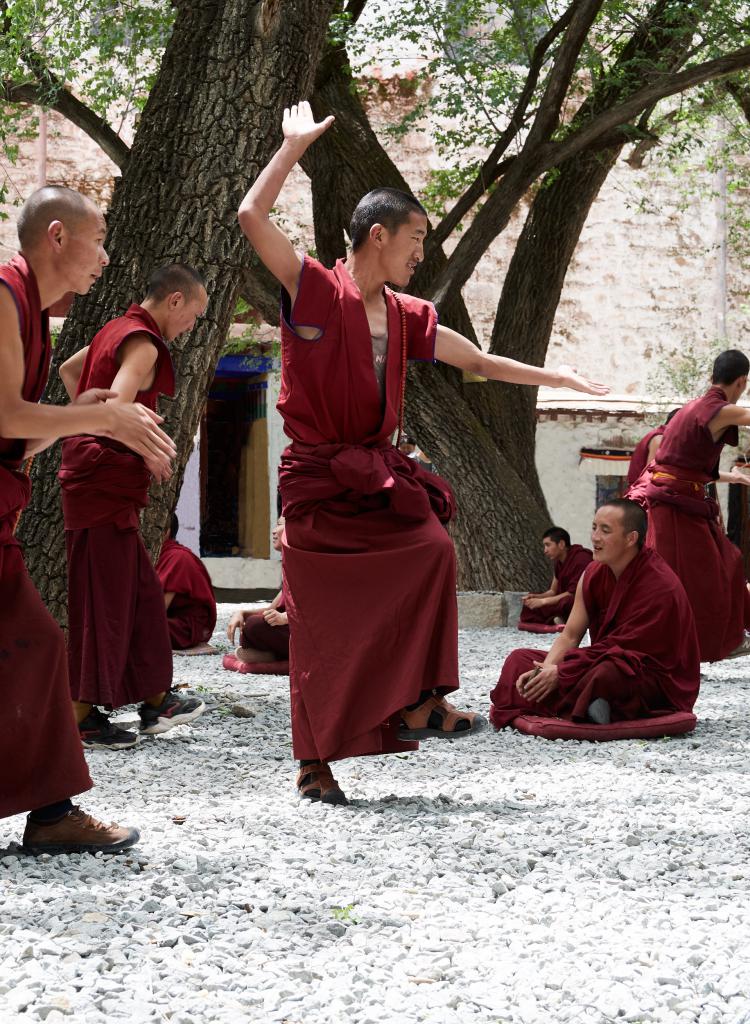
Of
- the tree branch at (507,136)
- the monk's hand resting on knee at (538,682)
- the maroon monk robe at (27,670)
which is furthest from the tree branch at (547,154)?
the maroon monk robe at (27,670)

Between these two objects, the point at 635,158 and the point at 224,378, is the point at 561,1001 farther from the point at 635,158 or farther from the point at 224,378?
the point at 224,378

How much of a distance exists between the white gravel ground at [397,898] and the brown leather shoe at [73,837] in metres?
0.04

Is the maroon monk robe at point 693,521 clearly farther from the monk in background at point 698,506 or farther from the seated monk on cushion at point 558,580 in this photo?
the seated monk on cushion at point 558,580

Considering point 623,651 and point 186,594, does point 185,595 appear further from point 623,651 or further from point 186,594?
point 623,651

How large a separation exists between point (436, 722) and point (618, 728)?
134 centimetres

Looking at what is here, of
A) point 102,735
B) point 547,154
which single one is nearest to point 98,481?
point 102,735

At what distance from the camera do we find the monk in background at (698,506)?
578 cm

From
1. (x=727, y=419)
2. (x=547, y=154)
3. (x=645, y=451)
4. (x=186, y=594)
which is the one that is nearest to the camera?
(x=727, y=419)

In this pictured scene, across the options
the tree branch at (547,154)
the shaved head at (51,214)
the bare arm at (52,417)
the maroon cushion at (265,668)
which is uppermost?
the tree branch at (547,154)

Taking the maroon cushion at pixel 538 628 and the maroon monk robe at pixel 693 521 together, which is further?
the maroon cushion at pixel 538 628

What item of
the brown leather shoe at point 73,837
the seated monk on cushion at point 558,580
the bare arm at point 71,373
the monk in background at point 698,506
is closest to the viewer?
the brown leather shoe at point 73,837

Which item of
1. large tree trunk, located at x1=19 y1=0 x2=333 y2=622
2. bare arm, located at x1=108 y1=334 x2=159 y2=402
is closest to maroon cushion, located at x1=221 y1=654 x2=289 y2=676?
large tree trunk, located at x1=19 y1=0 x2=333 y2=622

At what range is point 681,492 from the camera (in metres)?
5.84

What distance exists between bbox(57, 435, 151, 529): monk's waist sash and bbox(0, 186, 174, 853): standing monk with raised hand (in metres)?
1.43
